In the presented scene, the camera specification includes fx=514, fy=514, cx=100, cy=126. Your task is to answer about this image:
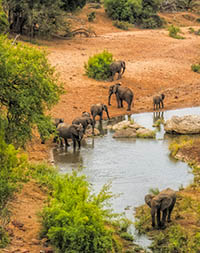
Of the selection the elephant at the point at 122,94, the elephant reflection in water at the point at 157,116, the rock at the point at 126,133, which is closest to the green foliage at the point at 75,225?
the rock at the point at 126,133

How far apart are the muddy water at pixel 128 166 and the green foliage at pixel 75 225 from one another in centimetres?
151

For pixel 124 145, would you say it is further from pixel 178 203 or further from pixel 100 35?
pixel 100 35

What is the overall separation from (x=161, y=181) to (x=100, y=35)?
31.4 m

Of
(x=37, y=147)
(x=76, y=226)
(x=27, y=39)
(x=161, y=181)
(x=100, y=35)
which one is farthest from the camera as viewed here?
(x=100, y=35)

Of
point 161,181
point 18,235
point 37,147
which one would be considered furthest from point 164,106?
point 18,235

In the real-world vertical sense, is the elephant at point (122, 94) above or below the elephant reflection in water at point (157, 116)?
above

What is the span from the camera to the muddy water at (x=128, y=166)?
14773 millimetres

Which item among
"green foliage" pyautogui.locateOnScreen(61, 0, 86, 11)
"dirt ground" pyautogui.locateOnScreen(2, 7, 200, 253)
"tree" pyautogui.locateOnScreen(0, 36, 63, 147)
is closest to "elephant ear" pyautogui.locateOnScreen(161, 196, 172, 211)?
"dirt ground" pyautogui.locateOnScreen(2, 7, 200, 253)

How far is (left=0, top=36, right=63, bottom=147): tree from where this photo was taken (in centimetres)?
1186

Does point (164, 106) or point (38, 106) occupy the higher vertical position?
point (38, 106)

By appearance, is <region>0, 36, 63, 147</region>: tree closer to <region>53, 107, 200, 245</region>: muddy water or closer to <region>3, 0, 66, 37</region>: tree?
<region>53, 107, 200, 245</region>: muddy water

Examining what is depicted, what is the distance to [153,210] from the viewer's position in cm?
1214

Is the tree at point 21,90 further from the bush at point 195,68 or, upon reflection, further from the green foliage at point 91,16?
the green foliage at point 91,16

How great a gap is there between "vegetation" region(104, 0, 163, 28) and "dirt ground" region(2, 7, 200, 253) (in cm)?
614
